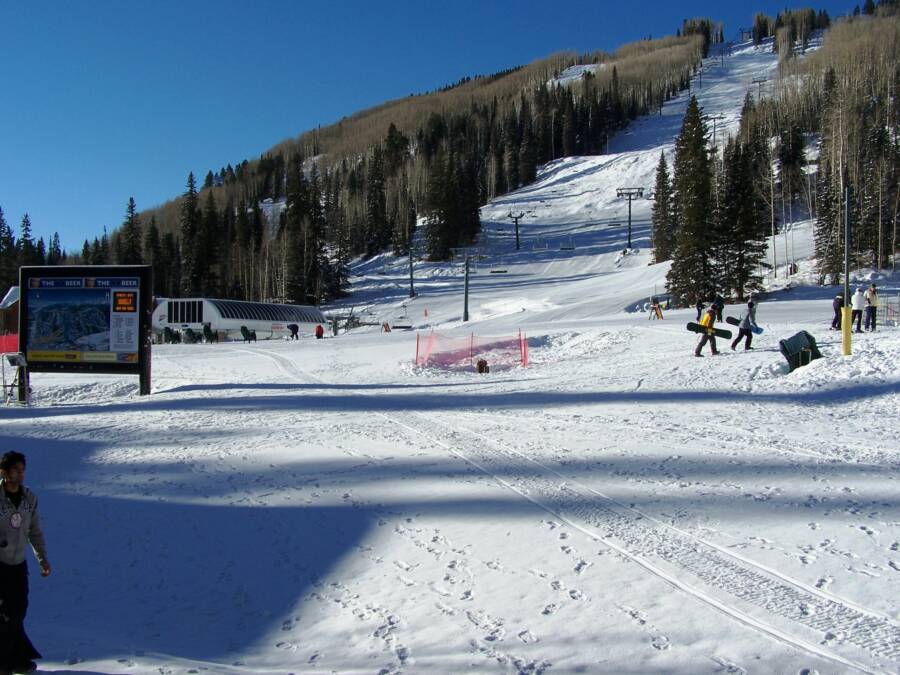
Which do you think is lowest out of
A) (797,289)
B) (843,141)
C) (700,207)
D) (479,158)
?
(797,289)

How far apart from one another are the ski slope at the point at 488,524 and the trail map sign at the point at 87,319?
219 cm

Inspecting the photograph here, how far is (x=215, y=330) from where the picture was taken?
48875 mm

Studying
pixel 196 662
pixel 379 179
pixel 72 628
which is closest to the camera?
pixel 196 662

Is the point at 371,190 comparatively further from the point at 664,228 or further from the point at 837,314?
the point at 837,314

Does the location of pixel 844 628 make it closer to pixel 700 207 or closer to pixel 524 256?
pixel 700 207

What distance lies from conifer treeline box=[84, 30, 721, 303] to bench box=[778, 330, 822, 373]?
201 ft

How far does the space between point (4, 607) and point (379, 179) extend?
107112mm

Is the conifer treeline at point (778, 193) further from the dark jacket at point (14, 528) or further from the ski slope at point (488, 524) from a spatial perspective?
the dark jacket at point (14, 528)

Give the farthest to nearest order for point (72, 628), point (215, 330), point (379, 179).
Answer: point (379, 179) → point (215, 330) → point (72, 628)

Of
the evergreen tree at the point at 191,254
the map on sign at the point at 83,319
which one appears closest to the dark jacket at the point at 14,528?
the map on sign at the point at 83,319

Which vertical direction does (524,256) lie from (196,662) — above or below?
above

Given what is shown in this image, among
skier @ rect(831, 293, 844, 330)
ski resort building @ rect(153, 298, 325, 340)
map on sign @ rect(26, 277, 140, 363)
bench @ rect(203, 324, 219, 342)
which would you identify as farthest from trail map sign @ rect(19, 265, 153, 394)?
ski resort building @ rect(153, 298, 325, 340)

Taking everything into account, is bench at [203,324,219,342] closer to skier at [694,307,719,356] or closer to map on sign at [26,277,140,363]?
map on sign at [26,277,140,363]

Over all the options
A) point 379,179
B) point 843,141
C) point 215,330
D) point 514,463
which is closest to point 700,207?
point 843,141
